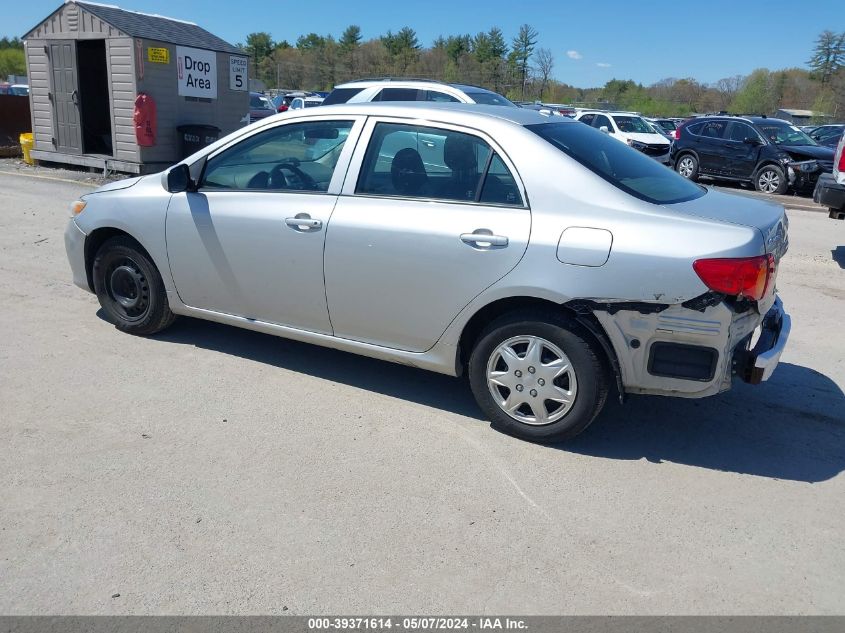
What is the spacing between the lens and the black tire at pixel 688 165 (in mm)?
18547

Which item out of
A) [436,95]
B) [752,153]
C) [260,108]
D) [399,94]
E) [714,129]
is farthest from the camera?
[260,108]

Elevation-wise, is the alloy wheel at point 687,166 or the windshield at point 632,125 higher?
the windshield at point 632,125

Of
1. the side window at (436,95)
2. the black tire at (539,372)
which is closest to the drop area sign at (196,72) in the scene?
the side window at (436,95)

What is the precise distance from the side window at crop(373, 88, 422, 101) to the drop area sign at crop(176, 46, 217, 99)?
15.9 ft

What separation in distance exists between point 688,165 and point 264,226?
16.4 meters

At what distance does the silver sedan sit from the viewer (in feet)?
11.9

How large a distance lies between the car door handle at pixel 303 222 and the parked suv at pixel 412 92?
744 centimetres

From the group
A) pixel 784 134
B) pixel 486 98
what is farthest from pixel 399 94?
pixel 784 134

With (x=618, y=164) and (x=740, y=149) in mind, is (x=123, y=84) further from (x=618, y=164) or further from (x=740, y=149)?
(x=740, y=149)

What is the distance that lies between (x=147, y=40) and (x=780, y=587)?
13.8 meters

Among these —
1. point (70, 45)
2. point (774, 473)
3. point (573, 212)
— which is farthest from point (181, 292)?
point (70, 45)

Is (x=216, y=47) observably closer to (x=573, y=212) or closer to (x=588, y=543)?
(x=573, y=212)

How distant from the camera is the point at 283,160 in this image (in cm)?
480

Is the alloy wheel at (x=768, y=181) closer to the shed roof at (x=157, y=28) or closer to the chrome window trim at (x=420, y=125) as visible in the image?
the shed roof at (x=157, y=28)
